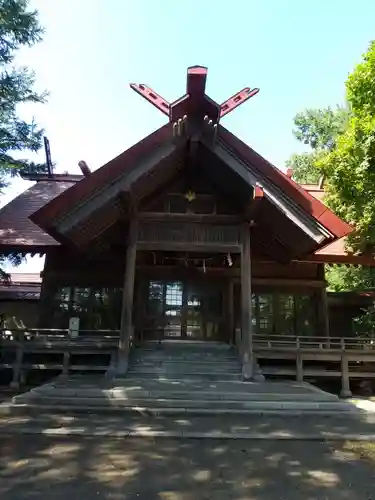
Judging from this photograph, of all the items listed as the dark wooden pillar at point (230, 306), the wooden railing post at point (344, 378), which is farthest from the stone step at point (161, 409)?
the dark wooden pillar at point (230, 306)

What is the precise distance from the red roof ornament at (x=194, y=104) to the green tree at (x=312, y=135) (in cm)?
2258

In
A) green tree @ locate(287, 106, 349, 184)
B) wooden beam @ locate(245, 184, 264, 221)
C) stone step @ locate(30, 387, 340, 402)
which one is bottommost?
stone step @ locate(30, 387, 340, 402)

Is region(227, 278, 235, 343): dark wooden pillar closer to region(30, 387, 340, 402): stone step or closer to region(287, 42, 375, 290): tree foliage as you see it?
region(287, 42, 375, 290): tree foliage

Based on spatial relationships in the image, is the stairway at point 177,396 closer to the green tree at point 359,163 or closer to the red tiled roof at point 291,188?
the red tiled roof at point 291,188

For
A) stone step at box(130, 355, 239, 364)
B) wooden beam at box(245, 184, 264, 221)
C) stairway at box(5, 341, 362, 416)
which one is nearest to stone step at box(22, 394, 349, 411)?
stairway at box(5, 341, 362, 416)

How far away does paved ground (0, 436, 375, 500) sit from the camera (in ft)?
11.9

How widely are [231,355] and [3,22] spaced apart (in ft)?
34.6

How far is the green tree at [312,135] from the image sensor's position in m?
30.6

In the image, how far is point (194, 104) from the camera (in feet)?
27.9

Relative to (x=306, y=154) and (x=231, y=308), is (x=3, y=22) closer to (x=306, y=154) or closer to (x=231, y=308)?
(x=231, y=308)

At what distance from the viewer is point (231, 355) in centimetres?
967

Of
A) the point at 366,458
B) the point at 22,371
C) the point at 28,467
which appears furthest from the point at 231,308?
the point at 28,467

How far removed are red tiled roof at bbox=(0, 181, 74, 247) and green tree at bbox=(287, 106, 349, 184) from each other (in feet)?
67.3

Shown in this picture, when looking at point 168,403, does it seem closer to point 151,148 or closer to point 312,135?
point 151,148
